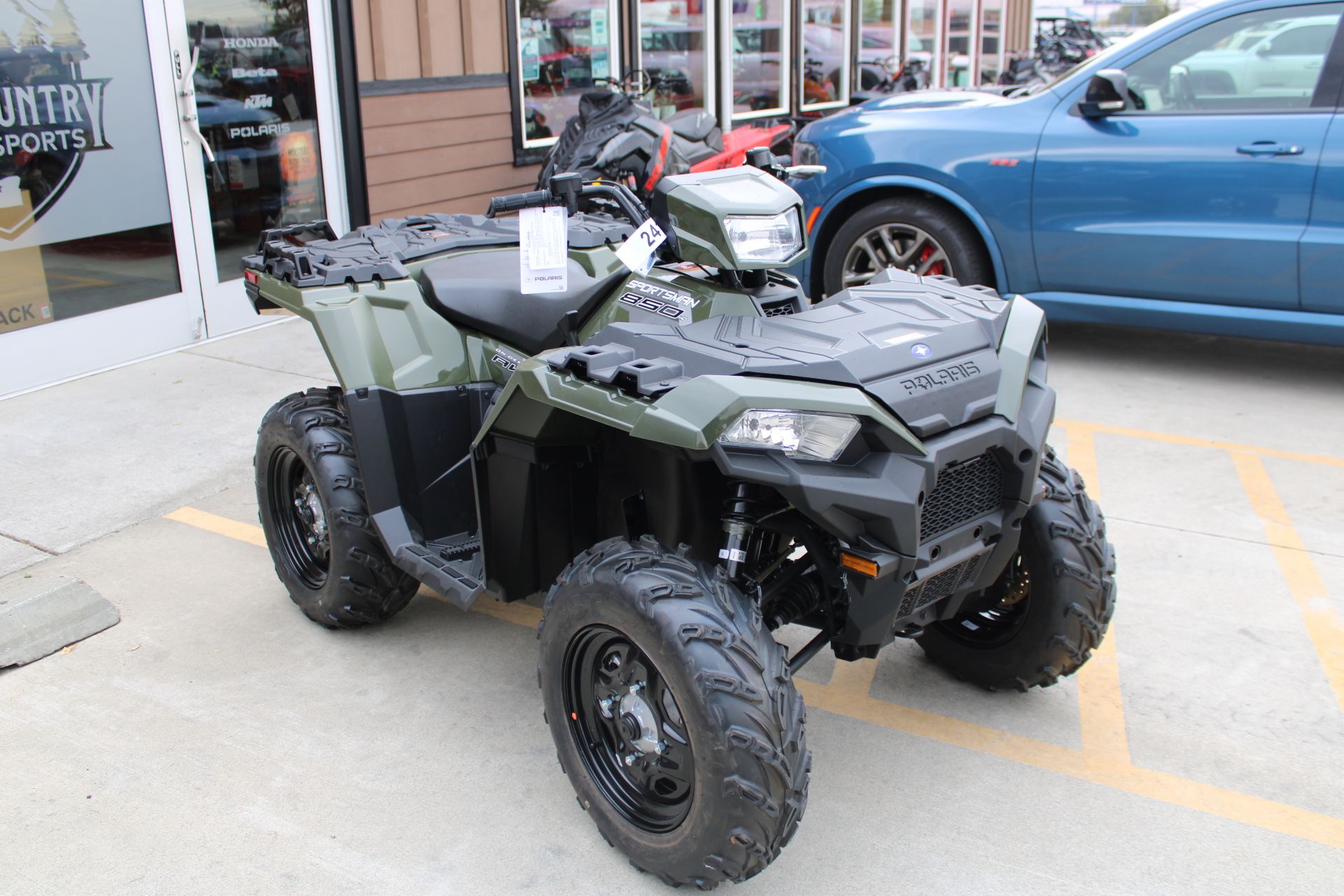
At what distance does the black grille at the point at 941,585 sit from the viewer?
8.45ft

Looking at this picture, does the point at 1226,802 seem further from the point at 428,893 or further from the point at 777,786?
the point at 428,893

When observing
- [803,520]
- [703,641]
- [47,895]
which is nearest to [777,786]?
[703,641]

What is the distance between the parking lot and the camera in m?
2.65

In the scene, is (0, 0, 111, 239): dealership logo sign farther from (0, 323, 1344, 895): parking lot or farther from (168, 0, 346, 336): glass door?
(0, 323, 1344, 895): parking lot

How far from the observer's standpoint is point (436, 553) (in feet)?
10.7

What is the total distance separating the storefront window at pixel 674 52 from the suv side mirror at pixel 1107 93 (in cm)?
486

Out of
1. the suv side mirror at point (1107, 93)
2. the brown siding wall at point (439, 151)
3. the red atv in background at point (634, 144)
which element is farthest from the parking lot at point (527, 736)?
the red atv in background at point (634, 144)

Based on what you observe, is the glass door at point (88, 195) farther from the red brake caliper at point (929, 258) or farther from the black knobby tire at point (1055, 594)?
the black knobby tire at point (1055, 594)

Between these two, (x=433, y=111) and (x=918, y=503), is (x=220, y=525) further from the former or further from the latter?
(x=433, y=111)

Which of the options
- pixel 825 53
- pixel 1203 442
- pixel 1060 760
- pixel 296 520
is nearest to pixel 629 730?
pixel 1060 760

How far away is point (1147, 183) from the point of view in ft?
18.9

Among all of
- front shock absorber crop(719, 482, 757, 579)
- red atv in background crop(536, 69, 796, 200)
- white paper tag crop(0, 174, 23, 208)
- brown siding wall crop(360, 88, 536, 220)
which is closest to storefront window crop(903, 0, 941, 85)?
red atv in background crop(536, 69, 796, 200)

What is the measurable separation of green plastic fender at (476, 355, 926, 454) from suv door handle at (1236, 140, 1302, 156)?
163 inches

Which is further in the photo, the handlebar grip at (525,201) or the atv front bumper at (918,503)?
the handlebar grip at (525,201)
